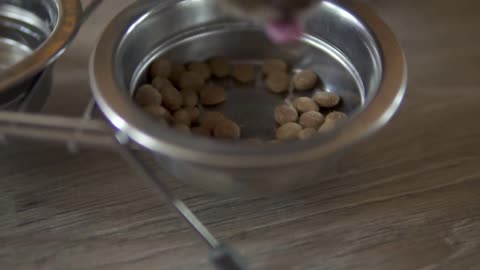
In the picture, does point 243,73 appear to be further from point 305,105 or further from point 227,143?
point 227,143

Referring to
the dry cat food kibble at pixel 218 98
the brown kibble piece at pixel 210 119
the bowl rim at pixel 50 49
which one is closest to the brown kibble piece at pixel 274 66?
the dry cat food kibble at pixel 218 98

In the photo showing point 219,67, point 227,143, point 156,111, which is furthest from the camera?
point 219,67

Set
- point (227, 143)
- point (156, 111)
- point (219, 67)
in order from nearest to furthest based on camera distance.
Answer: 1. point (227, 143)
2. point (156, 111)
3. point (219, 67)

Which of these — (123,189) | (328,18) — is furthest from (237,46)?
(123,189)

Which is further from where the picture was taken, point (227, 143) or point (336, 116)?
point (336, 116)

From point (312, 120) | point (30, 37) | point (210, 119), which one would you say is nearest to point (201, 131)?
point (210, 119)

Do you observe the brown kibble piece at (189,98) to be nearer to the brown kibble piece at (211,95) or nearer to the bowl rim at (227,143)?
the brown kibble piece at (211,95)

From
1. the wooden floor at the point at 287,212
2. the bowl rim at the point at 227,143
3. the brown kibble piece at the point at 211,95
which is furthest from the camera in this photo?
the brown kibble piece at the point at 211,95

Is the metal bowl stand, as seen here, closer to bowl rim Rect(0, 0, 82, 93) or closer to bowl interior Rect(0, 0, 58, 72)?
bowl rim Rect(0, 0, 82, 93)
